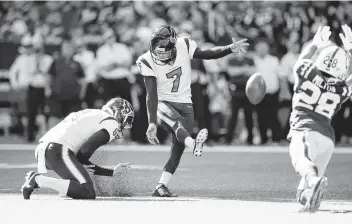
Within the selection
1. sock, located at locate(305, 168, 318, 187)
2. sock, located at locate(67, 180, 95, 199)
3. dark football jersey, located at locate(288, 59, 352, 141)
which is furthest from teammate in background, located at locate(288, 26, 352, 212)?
sock, located at locate(67, 180, 95, 199)

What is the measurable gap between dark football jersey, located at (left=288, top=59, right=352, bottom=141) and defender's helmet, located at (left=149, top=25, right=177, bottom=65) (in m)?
1.91

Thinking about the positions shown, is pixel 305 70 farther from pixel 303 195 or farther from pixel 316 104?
pixel 303 195

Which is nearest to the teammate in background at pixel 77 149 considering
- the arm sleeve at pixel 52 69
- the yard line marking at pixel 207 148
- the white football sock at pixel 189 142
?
the white football sock at pixel 189 142

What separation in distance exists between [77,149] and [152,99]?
1054 mm

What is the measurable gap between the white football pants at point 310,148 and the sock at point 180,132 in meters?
1.59

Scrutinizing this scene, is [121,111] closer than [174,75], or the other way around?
[121,111]

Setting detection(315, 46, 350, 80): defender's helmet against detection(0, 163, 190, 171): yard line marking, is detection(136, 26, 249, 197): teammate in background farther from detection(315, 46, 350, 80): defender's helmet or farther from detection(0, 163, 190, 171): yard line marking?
detection(0, 163, 190, 171): yard line marking

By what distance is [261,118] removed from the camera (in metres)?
18.3

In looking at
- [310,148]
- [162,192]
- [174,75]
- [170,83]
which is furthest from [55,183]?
[310,148]

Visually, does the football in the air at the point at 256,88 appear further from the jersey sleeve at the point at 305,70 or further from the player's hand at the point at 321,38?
the jersey sleeve at the point at 305,70

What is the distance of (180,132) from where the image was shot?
9648 mm

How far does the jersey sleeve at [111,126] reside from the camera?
366 inches

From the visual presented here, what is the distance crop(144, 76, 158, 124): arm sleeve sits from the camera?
972 centimetres

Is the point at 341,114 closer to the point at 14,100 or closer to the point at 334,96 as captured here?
the point at 14,100
